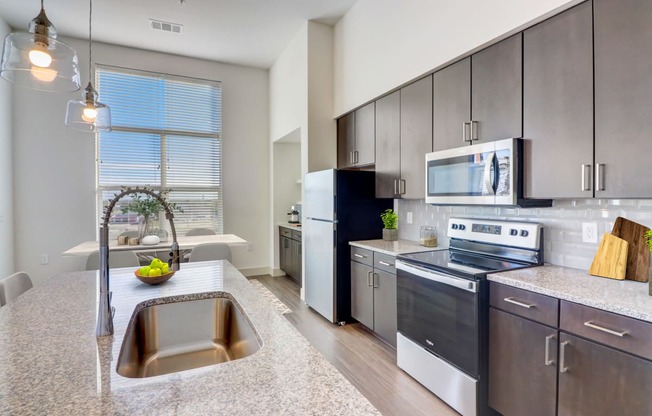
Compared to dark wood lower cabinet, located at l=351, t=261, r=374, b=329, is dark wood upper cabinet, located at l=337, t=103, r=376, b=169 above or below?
above

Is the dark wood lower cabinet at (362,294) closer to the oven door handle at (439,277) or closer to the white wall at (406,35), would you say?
the oven door handle at (439,277)

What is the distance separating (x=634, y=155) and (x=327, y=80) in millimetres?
3264

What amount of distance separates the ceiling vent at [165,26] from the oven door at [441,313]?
392cm

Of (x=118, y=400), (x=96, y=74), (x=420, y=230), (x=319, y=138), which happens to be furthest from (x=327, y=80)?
(x=118, y=400)

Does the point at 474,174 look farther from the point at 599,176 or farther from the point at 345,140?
the point at 345,140

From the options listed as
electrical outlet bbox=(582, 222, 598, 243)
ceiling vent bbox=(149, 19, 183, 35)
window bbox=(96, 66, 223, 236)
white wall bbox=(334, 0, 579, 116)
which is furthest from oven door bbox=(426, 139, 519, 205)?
window bbox=(96, 66, 223, 236)

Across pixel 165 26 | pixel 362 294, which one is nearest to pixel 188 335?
pixel 362 294

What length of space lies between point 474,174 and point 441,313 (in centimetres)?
93

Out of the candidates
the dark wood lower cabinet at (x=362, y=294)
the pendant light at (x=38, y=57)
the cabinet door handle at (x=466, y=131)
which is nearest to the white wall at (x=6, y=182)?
the pendant light at (x=38, y=57)

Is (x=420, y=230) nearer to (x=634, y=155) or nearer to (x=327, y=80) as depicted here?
(x=634, y=155)

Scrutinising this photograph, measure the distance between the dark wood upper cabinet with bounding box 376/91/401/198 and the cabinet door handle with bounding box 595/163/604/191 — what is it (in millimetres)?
1553

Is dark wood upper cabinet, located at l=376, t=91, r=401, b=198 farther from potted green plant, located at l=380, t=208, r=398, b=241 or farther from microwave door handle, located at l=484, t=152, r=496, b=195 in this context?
microwave door handle, located at l=484, t=152, r=496, b=195

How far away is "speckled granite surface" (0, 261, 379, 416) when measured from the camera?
2.39ft

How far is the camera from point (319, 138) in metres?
4.06
